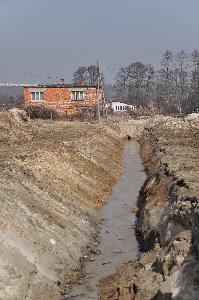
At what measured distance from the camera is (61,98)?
79.4 metres

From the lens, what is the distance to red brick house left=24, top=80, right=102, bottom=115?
258 feet

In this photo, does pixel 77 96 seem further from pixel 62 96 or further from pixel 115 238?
pixel 115 238

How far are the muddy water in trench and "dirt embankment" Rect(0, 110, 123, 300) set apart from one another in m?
0.50

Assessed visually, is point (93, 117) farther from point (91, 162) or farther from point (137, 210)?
point (137, 210)

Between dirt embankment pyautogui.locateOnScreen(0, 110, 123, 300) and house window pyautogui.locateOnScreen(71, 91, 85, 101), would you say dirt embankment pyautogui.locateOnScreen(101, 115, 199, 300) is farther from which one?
house window pyautogui.locateOnScreen(71, 91, 85, 101)

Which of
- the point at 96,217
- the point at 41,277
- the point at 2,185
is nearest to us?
the point at 41,277

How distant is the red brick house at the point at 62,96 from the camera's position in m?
78.7

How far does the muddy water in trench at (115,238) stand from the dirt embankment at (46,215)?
1.63 ft

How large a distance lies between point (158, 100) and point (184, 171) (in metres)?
94.4

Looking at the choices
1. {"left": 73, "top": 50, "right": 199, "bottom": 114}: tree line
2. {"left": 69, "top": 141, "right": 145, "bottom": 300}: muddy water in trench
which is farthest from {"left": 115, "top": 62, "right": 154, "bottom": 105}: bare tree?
{"left": 69, "top": 141, "right": 145, "bottom": 300}: muddy water in trench

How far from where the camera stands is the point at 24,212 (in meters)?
18.8

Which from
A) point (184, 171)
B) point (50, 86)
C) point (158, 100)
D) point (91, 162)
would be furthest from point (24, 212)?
point (158, 100)

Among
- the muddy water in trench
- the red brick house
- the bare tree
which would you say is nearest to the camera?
the muddy water in trench

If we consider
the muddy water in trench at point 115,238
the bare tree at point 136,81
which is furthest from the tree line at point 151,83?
the muddy water in trench at point 115,238
